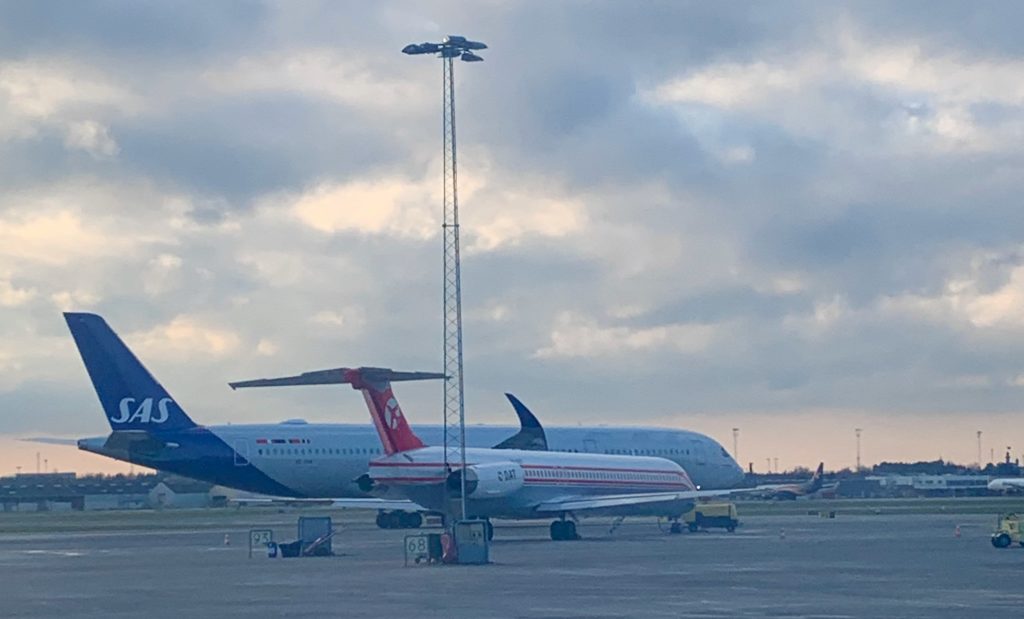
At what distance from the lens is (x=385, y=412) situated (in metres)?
55.1

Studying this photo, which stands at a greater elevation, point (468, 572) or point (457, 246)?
point (457, 246)

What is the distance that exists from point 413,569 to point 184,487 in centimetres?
11170

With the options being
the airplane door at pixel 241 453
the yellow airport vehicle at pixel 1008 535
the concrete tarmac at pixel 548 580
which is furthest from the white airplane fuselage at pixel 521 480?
the yellow airport vehicle at pixel 1008 535

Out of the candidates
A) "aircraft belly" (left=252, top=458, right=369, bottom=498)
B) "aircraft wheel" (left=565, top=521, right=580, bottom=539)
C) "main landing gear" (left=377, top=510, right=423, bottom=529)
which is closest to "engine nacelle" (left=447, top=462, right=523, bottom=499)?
"aircraft wheel" (left=565, top=521, right=580, bottom=539)

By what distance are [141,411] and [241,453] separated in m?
6.13

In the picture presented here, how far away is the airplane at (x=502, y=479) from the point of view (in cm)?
5397

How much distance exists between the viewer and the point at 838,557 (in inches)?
1678

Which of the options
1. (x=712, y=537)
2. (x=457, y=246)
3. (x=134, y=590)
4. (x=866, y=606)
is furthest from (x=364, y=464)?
(x=866, y=606)

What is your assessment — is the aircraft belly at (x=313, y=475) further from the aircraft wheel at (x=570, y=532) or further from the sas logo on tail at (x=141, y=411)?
the aircraft wheel at (x=570, y=532)

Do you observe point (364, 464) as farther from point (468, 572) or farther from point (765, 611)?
point (765, 611)

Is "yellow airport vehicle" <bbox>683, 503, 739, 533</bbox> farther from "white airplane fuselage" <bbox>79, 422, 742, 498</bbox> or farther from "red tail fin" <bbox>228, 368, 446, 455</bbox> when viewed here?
"red tail fin" <bbox>228, 368, 446, 455</bbox>

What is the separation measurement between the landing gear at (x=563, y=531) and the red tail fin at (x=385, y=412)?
565 cm

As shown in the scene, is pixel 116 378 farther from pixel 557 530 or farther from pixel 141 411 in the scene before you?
pixel 557 530

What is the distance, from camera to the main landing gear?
68.6 m
